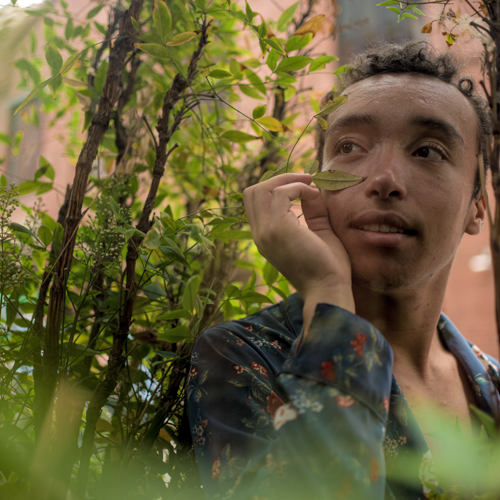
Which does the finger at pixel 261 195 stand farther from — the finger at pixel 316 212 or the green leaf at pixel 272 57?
the green leaf at pixel 272 57

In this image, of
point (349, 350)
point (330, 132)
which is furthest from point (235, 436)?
point (330, 132)

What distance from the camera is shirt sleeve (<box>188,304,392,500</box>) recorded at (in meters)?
0.56

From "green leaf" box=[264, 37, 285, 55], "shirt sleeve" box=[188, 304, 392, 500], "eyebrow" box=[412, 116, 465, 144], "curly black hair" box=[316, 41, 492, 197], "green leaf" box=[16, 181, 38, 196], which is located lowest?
Result: "shirt sleeve" box=[188, 304, 392, 500]

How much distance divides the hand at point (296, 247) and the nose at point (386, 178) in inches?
4.3

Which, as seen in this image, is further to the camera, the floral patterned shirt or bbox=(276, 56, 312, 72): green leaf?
bbox=(276, 56, 312, 72): green leaf

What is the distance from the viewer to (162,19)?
2.63 ft

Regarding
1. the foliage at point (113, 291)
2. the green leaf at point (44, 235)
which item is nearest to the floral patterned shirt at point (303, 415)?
the foliage at point (113, 291)

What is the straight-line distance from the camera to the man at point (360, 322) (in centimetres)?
59

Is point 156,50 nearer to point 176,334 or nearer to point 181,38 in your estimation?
point 181,38

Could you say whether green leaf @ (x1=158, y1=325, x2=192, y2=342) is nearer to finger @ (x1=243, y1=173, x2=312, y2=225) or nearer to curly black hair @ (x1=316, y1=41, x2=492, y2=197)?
finger @ (x1=243, y1=173, x2=312, y2=225)

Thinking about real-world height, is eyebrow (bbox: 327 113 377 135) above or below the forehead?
below

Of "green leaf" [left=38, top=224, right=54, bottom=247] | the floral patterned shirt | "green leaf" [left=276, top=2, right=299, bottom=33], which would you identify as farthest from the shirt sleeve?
"green leaf" [left=276, top=2, right=299, bottom=33]

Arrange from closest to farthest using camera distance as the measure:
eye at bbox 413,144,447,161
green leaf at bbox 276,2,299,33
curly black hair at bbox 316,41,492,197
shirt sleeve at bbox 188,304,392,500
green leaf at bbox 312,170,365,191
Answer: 1. shirt sleeve at bbox 188,304,392,500
2. green leaf at bbox 312,170,365,191
3. eye at bbox 413,144,447,161
4. curly black hair at bbox 316,41,492,197
5. green leaf at bbox 276,2,299,33

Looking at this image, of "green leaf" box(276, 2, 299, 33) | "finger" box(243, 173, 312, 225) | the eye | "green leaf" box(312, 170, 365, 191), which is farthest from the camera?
"green leaf" box(276, 2, 299, 33)
